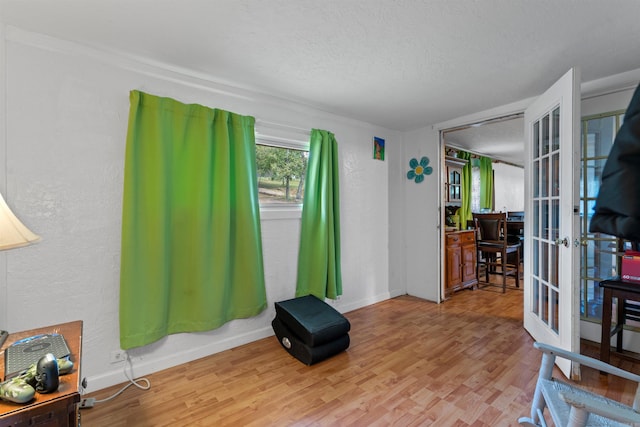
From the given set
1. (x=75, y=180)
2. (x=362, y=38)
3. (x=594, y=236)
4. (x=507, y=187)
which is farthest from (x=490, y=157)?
(x=75, y=180)

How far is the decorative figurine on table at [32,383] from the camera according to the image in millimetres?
872

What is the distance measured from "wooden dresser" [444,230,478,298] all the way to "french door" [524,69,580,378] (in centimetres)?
107

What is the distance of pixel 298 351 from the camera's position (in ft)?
7.50

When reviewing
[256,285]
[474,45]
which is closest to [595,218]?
[474,45]

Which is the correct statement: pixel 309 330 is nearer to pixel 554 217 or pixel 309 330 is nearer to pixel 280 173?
pixel 280 173

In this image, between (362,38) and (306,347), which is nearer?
(362,38)

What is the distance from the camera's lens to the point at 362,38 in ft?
5.84

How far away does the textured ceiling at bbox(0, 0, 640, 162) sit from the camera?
59.9 inches

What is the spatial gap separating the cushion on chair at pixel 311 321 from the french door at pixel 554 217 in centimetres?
155

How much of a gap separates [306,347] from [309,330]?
5.6 inches

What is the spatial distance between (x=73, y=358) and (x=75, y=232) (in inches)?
40.3

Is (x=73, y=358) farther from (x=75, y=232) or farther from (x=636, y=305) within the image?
(x=636, y=305)

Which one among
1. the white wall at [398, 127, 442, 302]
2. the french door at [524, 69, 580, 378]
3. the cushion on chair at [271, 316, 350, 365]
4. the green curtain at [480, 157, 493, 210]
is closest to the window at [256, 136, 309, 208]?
the cushion on chair at [271, 316, 350, 365]

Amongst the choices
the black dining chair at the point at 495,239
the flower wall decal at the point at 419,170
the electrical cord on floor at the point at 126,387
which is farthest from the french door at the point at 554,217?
the electrical cord on floor at the point at 126,387
